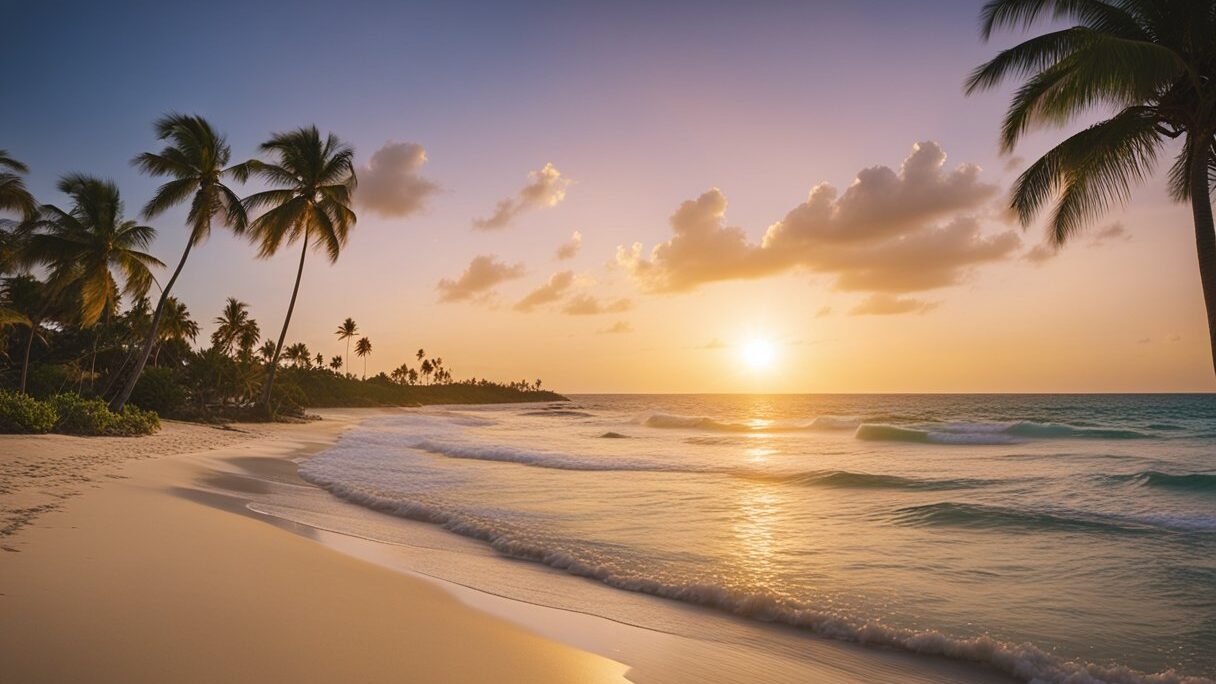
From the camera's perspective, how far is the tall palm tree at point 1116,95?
8250 mm

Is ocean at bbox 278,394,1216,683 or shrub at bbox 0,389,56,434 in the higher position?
shrub at bbox 0,389,56,434

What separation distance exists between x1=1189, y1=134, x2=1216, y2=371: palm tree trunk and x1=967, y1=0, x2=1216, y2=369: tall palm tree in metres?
0.01

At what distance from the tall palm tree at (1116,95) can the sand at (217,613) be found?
10.2 meters

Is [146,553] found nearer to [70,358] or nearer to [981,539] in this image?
[981,539]

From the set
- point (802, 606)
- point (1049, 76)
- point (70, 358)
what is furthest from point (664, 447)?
point (70, 358)

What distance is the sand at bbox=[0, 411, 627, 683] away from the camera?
3.24 meters

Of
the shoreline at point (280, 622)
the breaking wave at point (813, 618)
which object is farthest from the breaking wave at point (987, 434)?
the shoreline at point (280, 622)

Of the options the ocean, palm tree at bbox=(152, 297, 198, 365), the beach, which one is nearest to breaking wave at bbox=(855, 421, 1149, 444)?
the ocean

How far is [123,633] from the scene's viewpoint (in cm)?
350

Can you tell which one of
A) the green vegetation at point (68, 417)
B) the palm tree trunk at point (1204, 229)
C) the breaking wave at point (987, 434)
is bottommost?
the breaking wave at point (987, 434)

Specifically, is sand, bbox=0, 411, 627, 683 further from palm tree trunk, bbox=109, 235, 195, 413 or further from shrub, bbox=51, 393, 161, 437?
palm tree trunk, bbox=109, 235, 195, 413

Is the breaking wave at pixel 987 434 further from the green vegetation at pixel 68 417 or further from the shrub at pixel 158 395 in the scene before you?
the shrub at pixel 158 395

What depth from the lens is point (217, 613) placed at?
4.02m

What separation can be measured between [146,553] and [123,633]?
7.36ft
